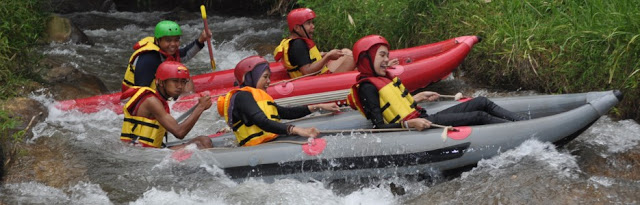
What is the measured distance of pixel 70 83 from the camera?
7926 mm

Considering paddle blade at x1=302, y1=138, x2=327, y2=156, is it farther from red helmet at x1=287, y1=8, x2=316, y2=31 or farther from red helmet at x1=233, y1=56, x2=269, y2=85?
red helmet at x1=287, y1=8, x2=316, y2=31

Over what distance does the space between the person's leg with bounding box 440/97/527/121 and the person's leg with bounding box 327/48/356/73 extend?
215cm

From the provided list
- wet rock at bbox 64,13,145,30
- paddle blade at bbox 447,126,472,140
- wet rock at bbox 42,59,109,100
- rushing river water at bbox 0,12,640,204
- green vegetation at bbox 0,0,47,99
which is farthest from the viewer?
wet rock at bbox 64,13,145,30

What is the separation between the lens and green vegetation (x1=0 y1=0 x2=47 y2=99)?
7.01 metres

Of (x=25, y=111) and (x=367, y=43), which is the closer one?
(x=367, y=43)

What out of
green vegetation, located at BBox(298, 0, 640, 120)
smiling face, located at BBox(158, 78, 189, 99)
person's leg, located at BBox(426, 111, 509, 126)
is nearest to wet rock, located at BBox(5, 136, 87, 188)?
smiling face, located at BBox(158, 78, 189, 99)

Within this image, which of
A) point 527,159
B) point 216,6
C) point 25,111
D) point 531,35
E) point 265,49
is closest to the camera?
point 527,159

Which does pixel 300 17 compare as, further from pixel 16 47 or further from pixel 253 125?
pixel 16 47

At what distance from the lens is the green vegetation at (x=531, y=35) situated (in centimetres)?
552

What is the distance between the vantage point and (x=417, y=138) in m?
4.79

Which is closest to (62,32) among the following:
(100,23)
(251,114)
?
(100,23)

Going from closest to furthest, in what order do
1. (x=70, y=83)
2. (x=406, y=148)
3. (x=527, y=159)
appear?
(x=527, y=159) → (x=406, y=148) → (x=70, y=83)

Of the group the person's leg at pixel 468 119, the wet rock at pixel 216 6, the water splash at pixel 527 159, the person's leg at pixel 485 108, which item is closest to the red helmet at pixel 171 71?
the person's leg at pixel 468 119

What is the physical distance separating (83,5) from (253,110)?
9.61 meters
